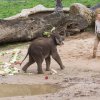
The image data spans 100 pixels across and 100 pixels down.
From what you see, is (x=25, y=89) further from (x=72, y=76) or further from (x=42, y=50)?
(x=42, y=50)

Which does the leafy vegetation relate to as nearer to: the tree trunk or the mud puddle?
the tree trunk

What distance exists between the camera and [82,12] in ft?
60.2

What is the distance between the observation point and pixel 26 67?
41.0 ft

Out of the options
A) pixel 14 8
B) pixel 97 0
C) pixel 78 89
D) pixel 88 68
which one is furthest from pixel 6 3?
pixel 78 89

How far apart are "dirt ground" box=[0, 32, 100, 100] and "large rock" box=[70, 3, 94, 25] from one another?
77.7 inches

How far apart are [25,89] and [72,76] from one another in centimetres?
150

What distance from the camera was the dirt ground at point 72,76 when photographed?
985 cm

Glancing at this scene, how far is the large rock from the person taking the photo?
18.2 metres

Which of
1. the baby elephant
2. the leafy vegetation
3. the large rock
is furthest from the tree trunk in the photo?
the leafy vegetation

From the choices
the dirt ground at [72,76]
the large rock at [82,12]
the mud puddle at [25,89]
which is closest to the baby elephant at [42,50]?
the dirt ground at [72,76]

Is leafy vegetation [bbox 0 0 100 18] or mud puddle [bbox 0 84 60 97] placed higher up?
mud puddle [bbox 0 84 60 97]

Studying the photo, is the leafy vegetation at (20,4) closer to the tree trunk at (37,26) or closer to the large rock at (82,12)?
the large rock at (82,12)

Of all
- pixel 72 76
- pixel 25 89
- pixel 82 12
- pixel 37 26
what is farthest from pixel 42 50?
pixel 82 12

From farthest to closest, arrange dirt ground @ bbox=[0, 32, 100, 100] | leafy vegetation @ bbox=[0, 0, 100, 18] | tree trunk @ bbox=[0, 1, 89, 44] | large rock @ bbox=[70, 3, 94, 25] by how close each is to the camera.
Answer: leafy vegetation @ bbox=[0, 0, 100, 18] → large rock @ bbox=[70, 3, 94, 25] → tree trunk @ bbox=[0, 1, 89, 44] → dirt ground @ bbox=[0, 32, 100, 100]
